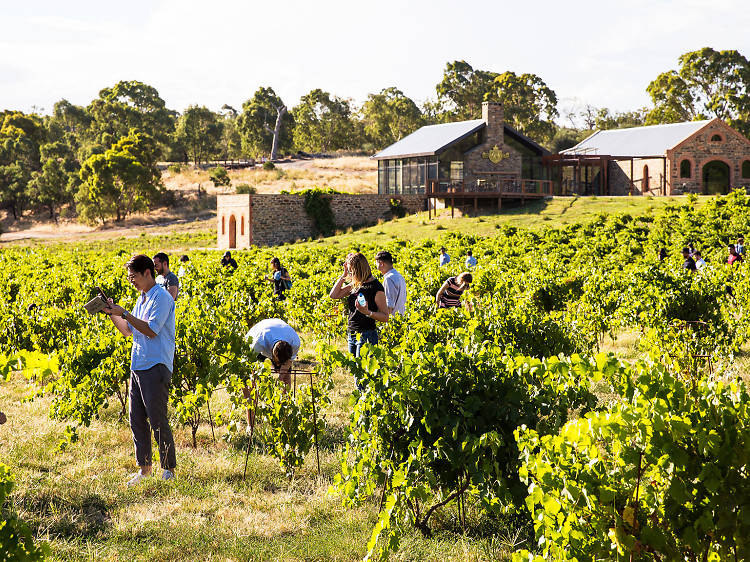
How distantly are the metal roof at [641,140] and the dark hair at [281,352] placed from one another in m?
38.8

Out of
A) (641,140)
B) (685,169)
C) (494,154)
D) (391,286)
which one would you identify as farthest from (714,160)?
(391,286)

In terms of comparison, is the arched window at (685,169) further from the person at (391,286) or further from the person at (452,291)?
the person at (391,286)

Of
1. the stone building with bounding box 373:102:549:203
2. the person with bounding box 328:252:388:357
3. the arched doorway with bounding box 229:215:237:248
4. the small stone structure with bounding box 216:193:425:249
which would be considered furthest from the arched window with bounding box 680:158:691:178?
the person with bounding box 328:252:388:357

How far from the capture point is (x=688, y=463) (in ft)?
9.66

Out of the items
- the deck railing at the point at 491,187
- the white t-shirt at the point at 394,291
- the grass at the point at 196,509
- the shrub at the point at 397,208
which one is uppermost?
the deck railing at the point at 491,187

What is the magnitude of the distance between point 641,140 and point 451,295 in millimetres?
37866

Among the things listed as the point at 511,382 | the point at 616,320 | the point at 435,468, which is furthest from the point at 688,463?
the point at 616,320

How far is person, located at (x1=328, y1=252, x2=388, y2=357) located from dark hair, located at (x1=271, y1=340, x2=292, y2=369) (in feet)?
2.57

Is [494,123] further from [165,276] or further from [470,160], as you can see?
[165,276]

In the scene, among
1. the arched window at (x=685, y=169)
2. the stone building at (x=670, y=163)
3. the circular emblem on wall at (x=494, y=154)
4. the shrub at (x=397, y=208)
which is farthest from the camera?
→ the circular emblem on wall at (x=494, y=154)

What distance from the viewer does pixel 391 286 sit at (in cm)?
784

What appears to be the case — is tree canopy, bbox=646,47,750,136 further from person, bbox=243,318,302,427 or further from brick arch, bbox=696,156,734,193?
person, bbox=243,318,302,427

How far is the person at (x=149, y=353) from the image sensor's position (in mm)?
5488

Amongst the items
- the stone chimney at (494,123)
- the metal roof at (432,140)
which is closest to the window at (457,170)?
the metal roof at (432,140)
